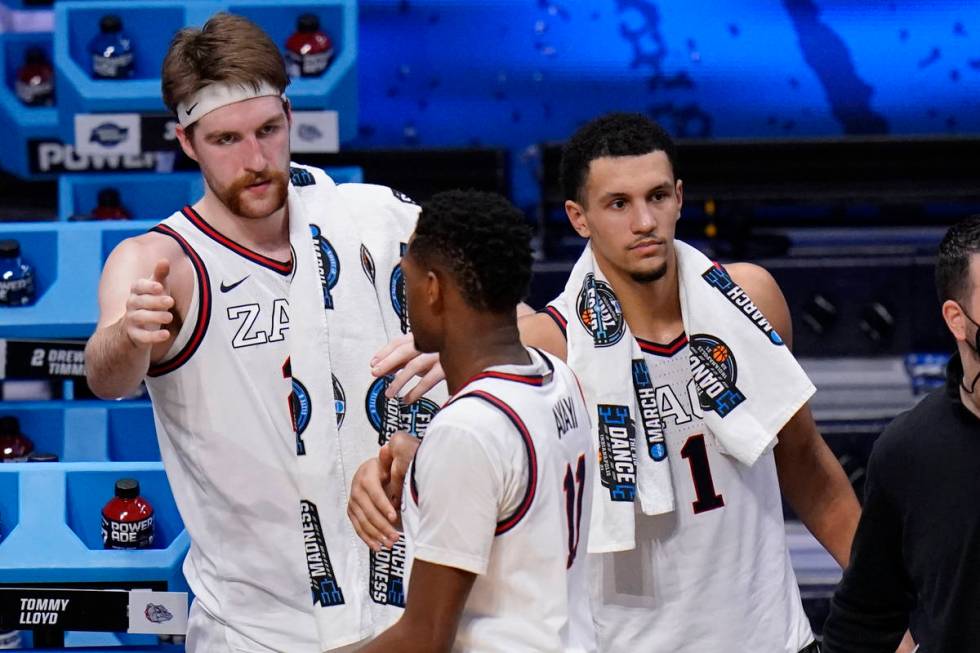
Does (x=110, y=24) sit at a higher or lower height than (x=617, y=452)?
higher

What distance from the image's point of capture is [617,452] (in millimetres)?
2697

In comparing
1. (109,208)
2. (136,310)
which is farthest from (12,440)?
(136,310)

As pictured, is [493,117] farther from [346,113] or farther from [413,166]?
[346,113]

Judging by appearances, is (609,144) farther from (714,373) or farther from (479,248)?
(479,248)

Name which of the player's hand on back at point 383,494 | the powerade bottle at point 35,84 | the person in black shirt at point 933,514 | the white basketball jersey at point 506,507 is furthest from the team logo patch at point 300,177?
the powerade bottle at point 35,84

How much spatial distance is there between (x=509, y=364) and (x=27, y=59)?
2.70 m

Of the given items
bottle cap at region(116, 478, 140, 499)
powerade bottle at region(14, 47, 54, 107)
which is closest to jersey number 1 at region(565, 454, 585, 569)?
bottle cap at region(116, 478, 140, 499)

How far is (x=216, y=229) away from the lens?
2.71m

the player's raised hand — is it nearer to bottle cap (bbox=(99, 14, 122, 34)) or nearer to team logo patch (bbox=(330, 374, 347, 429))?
team logo patch (bbox=(330, 374, 347, 429))

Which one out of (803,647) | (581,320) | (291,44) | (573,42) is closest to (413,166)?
(573,42)

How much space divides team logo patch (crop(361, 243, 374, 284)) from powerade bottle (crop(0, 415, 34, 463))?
129 cm

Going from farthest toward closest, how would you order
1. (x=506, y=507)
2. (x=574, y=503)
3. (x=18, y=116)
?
(x=18, y=116) → (x=574, y=503) → (x=506, y=507)

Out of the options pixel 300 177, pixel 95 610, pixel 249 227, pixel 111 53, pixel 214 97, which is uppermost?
pixel 111 53

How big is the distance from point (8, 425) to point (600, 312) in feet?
5.34
